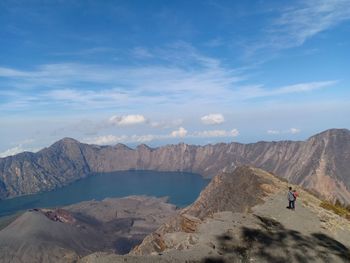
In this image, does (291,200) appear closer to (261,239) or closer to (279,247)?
(261,239)

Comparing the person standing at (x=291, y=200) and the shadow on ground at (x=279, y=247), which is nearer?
the shadow on ground at (x=279, y=247)

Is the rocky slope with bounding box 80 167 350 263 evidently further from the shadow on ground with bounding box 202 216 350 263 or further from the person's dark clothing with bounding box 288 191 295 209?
the person's dark clothing with bounding box 288 191 295 209

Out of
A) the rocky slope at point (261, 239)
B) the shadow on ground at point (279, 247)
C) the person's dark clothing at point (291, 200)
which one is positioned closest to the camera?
the rocky slope at point (261, 239)

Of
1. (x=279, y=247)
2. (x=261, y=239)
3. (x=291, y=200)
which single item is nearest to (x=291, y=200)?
(x=291, y=200)

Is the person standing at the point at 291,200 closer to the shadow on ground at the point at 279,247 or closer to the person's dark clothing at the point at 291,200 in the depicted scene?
the person's dark clothing at the point at 291,200

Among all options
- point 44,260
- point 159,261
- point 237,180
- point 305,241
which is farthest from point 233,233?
point 44,260

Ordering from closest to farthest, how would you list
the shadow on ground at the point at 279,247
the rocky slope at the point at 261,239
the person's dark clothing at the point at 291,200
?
the rocky slope at the point at 261,239, the shadow on ground at the point at 279,247, the person's dark clothing at the point at 291,200

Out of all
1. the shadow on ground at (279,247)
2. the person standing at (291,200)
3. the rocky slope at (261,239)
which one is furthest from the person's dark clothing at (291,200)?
the shadow on ground at (279,247)

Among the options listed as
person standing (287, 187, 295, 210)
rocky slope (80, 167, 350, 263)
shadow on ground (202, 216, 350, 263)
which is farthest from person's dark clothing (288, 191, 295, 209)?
shadow on ground (202, 216, 350, 263)
